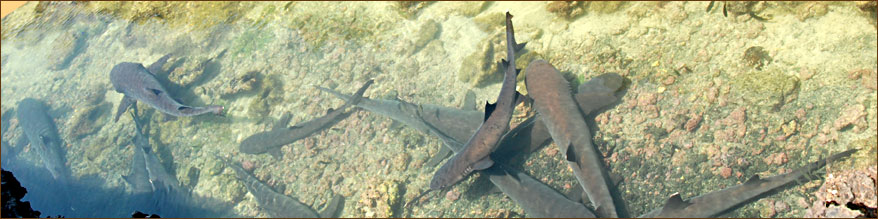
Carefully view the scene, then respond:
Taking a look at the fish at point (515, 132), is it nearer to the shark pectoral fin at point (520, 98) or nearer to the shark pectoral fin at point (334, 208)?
the shark pectoral fin at point (520, 98)

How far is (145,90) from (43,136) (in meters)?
4.80

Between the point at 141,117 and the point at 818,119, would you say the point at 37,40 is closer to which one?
the point at 141,117

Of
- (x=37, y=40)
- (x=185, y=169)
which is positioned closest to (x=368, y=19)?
(x=185, y=169)

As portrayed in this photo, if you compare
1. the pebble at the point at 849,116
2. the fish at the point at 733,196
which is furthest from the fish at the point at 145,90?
the pebble at the point at 849,116

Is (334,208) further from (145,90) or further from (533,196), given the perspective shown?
(145,90)

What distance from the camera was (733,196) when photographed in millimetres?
4691

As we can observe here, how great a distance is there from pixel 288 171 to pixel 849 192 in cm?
883

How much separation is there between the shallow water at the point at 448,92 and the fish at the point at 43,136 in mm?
243

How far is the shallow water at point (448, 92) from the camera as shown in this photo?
5.38m

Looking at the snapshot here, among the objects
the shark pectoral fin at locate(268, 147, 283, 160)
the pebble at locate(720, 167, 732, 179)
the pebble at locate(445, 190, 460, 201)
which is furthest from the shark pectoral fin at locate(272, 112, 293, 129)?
the pebble at locate(720, 167, 732, 179)

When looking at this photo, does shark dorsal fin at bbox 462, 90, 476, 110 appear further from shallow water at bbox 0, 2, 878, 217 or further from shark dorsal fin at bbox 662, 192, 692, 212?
shark dorsal fin at bbox 662, 192, 692, 212

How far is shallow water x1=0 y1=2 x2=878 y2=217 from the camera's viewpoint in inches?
212

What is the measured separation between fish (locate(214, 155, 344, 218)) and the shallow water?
0.29 meters

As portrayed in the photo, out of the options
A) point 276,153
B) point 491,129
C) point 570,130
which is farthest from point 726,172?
point 276,153
